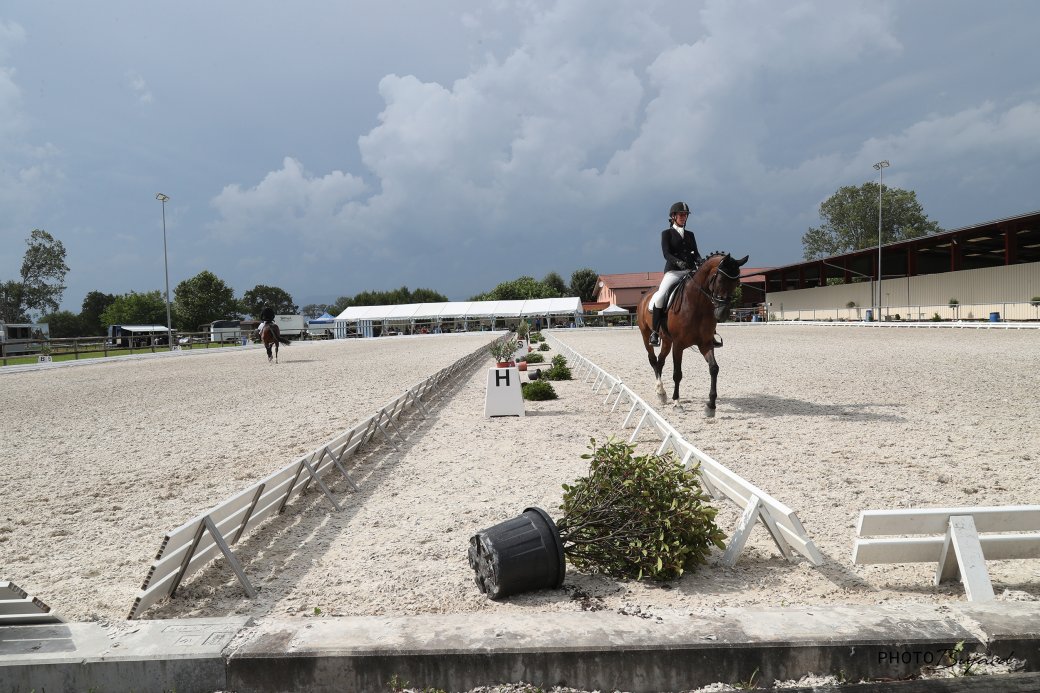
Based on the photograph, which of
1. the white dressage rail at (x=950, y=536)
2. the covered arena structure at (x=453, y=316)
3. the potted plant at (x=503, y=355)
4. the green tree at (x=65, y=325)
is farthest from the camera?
the green tree at (x=65, y=325)

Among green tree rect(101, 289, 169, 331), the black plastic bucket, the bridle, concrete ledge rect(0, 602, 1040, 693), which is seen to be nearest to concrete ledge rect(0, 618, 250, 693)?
concrete ledge rect(0, 602, 1040, 693)

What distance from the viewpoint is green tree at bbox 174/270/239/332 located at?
8450cm

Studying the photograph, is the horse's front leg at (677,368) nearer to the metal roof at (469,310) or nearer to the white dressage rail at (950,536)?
the white dressage rail at (950,536)

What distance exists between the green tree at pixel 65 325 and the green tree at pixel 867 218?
114 m

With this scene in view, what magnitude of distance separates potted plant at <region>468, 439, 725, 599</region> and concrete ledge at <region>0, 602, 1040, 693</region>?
1.64ft

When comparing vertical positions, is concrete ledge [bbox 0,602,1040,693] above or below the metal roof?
below

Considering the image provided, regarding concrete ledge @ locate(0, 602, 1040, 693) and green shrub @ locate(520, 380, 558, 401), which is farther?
green shrub @ locate(520, 380, 558, 401)

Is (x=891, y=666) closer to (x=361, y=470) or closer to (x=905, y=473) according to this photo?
(x=905, y=473)

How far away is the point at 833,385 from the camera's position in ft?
37.8

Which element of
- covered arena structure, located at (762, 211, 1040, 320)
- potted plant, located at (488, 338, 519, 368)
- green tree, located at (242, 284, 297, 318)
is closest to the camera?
potted plant, located at (488, 338, 519, 368)

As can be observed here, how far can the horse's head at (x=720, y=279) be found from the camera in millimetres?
8227

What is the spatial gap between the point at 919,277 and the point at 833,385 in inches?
1490

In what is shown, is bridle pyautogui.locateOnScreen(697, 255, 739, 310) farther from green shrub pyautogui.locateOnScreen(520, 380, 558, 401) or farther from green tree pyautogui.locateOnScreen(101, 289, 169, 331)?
green tree pyautogui.locateOnScreen(101, 289, 169, 331)

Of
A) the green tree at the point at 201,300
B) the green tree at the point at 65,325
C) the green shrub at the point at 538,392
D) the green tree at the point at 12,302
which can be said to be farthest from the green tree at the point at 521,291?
the green shrub at the point at 538,392
